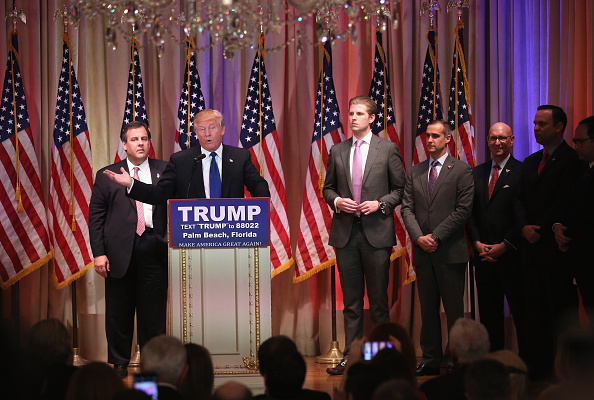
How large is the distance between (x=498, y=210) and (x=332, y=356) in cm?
191

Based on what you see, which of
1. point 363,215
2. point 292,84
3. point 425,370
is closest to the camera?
point 425,370

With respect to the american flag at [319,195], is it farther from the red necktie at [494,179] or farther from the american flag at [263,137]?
the red necktie at [494,179]

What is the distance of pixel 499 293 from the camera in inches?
219

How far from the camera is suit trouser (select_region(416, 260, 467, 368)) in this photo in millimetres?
5402

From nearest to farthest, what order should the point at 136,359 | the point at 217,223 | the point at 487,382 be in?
1. the point at 487,382
2. the point at 217,223
3. the point at 136,359

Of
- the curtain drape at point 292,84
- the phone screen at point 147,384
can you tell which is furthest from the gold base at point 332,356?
the phone screen at point 147,384

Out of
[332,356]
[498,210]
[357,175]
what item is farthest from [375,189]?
[332,356]

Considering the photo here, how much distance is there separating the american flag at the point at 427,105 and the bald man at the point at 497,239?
34.9 inches

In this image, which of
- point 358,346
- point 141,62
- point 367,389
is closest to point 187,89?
point 141,62

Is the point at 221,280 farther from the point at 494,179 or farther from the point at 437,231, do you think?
the point at 494,179

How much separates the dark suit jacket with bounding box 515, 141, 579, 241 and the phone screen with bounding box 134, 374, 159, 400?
3.46 m

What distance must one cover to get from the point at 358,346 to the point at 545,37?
4.60m

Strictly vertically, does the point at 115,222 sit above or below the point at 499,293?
above

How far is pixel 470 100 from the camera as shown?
678cm
